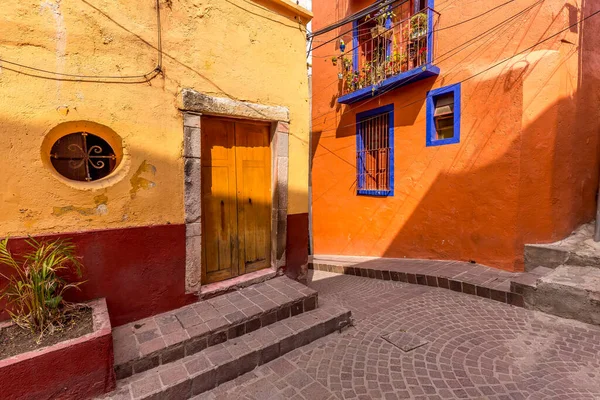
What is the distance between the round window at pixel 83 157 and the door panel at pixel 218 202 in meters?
1.06

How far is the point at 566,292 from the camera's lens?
148 inches

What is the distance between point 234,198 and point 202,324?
1.66m

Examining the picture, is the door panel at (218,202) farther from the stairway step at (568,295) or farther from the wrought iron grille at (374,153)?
the wrought iron grille at (374,153)

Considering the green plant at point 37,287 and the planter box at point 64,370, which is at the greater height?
the green plant at point 37,287

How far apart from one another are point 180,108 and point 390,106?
17.3ft

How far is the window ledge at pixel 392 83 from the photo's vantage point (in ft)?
20.0

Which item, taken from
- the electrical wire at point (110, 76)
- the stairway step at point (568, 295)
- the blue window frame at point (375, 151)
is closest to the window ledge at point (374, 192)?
the blue window frame at point (375, 151)

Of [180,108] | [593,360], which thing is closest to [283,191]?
[180,108]

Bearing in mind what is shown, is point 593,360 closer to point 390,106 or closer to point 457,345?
point 457,345

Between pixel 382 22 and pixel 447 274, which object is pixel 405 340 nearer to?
pixel 447 274

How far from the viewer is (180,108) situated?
3541 millimetres

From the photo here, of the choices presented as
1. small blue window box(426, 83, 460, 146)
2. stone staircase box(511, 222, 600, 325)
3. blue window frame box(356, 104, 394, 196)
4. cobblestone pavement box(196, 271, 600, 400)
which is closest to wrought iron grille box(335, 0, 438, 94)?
small blue window box(426, 83, 460, 146)

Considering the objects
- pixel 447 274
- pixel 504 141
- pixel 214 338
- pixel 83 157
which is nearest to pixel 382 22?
pixel 504 141

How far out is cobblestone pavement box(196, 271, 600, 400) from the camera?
2656mm
